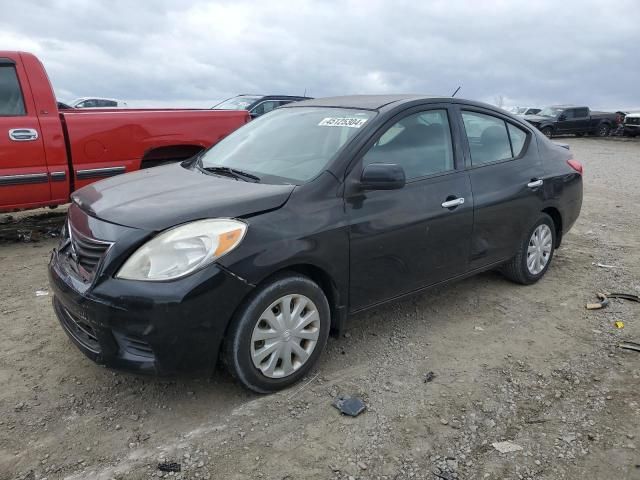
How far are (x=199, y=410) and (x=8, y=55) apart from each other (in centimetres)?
463

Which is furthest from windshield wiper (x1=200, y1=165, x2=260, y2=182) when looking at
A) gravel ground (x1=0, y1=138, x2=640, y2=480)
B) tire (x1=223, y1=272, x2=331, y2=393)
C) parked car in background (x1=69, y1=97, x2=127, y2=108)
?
parked car in background (x1=69, y1=97, x2=127, y2=108)

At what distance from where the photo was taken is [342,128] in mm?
3541

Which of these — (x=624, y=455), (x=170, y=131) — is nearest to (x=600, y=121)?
(x=170, y=131)

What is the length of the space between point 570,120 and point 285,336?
26151mm

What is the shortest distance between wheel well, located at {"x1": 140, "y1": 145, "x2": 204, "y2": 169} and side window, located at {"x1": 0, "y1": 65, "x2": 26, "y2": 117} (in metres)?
1.33

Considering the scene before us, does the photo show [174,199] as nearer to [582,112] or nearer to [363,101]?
[363,101]

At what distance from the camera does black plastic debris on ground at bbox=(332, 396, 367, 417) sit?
290cm

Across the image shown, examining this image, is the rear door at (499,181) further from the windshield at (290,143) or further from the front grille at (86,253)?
the front grille at (86,253)

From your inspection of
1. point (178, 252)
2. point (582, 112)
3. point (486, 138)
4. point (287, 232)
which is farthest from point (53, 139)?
point (582, 112)

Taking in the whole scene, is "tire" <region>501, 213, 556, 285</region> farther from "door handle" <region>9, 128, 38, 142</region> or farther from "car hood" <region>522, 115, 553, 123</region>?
"car hood" <region>522, 115, 553, 123</region>

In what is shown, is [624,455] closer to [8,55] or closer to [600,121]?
[8,55]

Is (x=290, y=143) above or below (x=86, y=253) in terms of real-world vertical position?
above

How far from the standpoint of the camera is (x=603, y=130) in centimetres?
2698

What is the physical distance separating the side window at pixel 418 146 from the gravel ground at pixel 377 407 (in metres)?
1.19
